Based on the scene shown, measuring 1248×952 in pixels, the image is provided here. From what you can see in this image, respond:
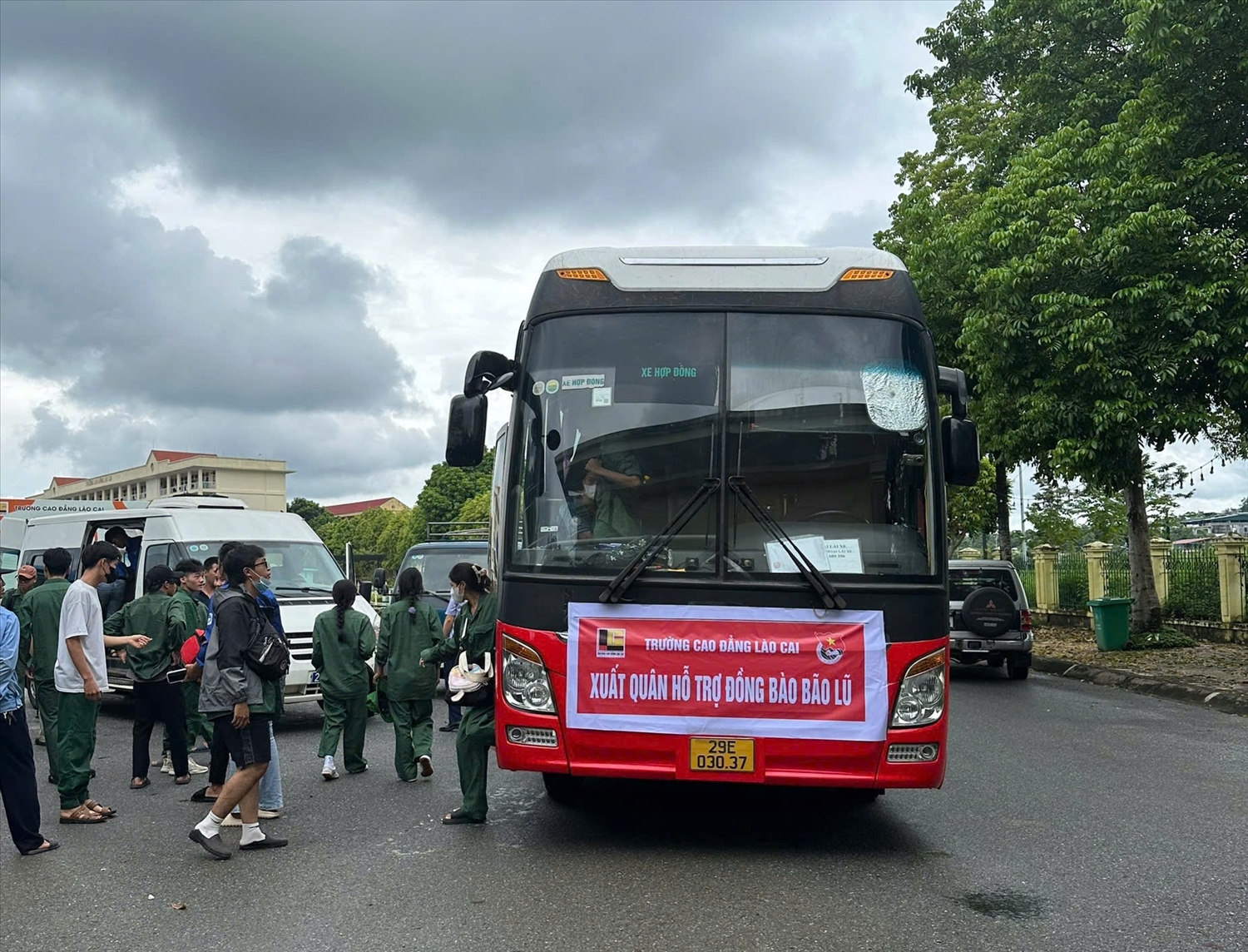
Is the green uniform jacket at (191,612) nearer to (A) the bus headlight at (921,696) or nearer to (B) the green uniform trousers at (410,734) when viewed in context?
(B) the green uniform trousers at (410,734)

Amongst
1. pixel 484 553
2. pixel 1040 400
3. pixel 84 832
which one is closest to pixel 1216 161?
pixel 1040 400

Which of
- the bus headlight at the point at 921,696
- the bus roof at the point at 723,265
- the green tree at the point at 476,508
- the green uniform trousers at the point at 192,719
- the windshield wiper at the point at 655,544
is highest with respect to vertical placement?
the green tree at the point at 476,508

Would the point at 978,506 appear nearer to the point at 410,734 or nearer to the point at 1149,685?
the point at 1149,685

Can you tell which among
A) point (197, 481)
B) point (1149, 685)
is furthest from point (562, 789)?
point (197, 481)

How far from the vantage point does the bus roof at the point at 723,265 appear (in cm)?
699

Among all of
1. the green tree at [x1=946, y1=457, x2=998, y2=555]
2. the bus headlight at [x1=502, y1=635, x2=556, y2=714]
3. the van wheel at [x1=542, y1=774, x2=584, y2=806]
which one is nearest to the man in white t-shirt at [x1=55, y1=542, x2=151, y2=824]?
the bus headlight at [x1=502, y1=635, x2=556, y2=714]

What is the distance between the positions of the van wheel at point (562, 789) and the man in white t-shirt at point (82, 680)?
2765 millimetres

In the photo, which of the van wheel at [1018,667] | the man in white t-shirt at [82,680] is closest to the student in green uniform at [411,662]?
the man in white t-shirt at [82,680]

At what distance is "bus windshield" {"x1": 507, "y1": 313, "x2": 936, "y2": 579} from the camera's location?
657 cm

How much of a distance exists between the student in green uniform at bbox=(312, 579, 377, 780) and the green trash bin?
13713mm

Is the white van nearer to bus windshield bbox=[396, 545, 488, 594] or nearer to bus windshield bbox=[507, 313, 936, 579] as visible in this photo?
bus windshield bbox=[396, 545, 488, 594]

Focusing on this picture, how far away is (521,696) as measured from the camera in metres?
6.62

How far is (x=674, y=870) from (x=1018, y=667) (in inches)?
479

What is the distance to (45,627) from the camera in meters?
8.06
